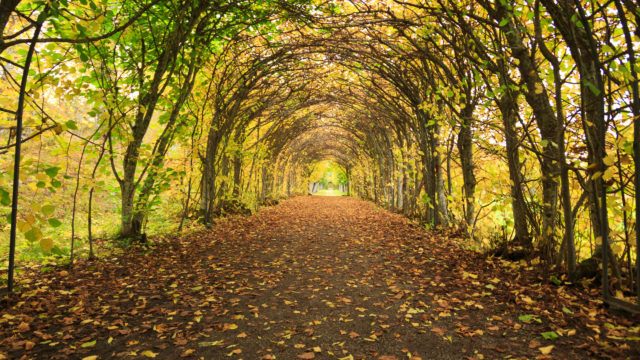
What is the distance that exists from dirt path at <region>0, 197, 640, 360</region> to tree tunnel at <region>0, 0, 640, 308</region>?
0.62m

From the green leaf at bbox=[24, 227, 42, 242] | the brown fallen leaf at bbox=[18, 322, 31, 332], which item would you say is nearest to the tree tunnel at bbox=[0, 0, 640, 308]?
the green leaf at bbox=[24, 227, 42, 242]

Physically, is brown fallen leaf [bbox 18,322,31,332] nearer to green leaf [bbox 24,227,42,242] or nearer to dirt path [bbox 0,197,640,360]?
dirt path [bbox 0,197,640,360]

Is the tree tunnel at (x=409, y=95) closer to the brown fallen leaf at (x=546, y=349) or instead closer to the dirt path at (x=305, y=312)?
the dirt path at (x=305, y=312)

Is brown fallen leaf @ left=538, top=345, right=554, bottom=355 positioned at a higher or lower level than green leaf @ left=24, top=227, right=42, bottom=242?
lower

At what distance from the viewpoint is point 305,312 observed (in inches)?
165

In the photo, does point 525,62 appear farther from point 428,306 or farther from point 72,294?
point 72,294

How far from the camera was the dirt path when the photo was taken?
10.4 feet

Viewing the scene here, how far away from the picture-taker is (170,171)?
733cm

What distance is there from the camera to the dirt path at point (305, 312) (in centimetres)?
316

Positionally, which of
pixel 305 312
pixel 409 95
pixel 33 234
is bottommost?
Answer: pixel 305 312

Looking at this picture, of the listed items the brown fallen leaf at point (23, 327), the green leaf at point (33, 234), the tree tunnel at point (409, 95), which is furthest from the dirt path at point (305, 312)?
the green leaf at point (33, 234)

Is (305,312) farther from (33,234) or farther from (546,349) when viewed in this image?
(33,234)

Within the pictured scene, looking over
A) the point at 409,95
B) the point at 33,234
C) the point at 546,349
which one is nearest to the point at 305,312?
A: the point at 546,349

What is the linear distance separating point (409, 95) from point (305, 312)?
762 cm
